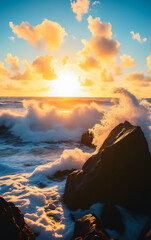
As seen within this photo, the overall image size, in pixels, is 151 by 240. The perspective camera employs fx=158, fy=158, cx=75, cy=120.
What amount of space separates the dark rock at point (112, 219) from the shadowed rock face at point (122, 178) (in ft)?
0.69

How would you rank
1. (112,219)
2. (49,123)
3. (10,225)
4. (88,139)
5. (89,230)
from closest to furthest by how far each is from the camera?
(10,225) < (89,230) < (112,219) < (88,139) < (49,123)

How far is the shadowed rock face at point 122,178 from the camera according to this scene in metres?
4.90

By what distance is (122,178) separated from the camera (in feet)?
16.5

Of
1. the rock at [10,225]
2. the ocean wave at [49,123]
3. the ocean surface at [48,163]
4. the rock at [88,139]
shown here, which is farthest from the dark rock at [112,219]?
the ocean wave at [49,123]

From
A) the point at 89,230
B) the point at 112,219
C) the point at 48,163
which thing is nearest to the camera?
the point at 89,230

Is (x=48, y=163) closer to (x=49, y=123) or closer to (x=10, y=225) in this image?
(x=10, y=225)

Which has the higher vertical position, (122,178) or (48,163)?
(122,178)

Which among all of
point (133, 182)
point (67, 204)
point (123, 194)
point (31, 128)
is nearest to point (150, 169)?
point (133, 182)

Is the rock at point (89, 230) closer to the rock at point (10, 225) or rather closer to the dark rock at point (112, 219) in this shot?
the dark rock at point (112, 219)

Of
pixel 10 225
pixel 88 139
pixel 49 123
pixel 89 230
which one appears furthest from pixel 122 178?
pixel 49 123

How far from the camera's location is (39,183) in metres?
7.62

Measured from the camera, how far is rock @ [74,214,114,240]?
134 inches

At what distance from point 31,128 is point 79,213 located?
53.0ft

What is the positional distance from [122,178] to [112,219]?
1190 mm
